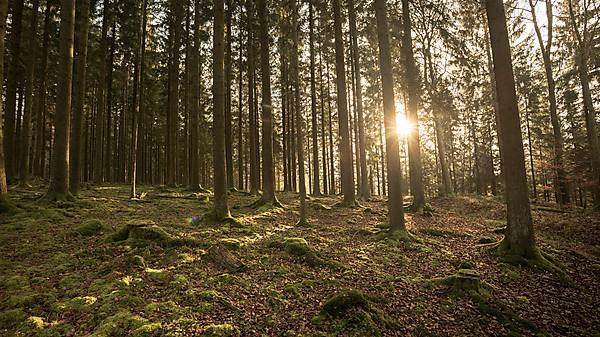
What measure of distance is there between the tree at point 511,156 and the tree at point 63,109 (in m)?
14.0

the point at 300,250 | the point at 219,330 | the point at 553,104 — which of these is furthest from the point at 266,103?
the point at 553,104

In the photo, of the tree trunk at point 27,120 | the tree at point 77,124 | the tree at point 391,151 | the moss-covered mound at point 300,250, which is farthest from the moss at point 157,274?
the tree trunk at point 27,120

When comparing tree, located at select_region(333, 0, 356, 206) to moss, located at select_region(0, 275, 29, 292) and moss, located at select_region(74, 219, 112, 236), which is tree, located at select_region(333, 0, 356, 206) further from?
moss, located at select_region(0, 275, 29, 292)

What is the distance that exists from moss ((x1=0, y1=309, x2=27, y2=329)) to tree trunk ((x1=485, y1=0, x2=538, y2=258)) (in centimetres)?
1053

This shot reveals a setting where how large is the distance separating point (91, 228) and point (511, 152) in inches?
468

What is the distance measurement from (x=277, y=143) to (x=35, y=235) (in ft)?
86.8

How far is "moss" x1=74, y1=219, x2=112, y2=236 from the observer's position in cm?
844

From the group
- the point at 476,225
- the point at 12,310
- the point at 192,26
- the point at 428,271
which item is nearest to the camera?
the point at 12,310

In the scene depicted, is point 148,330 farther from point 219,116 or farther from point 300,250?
point 219,116

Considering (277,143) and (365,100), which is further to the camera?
(277,143)

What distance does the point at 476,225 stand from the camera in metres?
12.9

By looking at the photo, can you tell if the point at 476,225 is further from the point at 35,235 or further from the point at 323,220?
the point at 35,235

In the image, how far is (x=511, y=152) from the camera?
27.6 feet

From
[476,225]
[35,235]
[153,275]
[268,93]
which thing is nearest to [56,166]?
[35,235]
